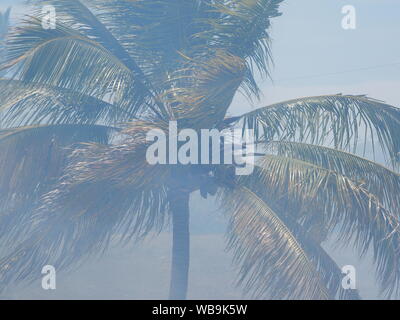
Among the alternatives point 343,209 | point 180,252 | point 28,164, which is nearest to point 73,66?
point 28,164

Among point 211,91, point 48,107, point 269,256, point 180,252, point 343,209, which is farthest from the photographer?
point 180,252

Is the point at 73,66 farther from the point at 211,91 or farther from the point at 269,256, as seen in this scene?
the point at 269,256

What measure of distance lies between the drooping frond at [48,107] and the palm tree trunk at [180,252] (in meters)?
1.51

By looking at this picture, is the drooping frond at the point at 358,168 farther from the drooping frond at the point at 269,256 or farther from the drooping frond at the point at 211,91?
the drooping frond at the point at 211,91

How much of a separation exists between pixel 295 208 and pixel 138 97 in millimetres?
2581

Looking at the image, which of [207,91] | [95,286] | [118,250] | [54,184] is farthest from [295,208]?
[118,250]

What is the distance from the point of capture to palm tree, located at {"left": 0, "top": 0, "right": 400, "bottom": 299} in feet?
22.7

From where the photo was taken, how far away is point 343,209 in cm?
691

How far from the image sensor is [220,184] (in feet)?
26.2

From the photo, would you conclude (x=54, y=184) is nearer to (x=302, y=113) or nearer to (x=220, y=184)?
(x=220, y=184)

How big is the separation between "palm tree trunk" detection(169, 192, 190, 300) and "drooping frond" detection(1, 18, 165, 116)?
4.80 ft

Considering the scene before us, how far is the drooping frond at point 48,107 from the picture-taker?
747 cm

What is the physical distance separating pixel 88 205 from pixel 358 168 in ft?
11.0

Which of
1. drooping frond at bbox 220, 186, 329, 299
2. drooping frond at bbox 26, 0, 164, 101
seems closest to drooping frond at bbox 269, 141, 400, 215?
Result: drooping frond at bbox 220, 186, 329, 299
